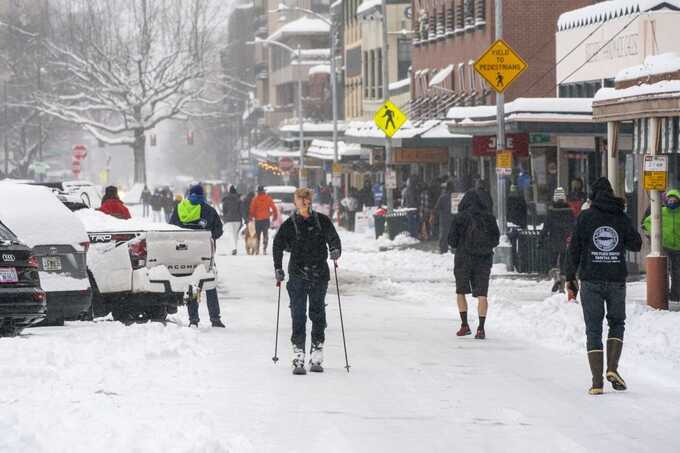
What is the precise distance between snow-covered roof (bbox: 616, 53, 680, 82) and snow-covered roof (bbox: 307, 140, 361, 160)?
5193 cm

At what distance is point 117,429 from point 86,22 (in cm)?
9331

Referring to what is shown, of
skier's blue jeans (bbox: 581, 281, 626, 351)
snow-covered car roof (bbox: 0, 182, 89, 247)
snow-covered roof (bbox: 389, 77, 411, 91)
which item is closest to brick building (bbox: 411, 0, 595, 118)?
snow-covered roof (bbox: 389, 77, 411, 91)

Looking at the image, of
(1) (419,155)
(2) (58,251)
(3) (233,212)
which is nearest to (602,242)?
(2) (58,251)

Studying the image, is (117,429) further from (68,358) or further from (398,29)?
(398,29)

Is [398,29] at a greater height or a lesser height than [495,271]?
greater

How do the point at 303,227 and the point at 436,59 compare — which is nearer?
the point at 303,227

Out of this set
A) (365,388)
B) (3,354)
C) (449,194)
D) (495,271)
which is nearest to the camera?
(365,388)

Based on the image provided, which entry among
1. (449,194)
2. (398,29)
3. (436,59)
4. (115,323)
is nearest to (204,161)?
(398,29)

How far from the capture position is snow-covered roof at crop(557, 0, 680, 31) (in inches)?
1428

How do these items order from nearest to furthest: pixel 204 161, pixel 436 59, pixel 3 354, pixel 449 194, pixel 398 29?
pixel 3 354
pixel 449 194
pixel 436 59
pixel 398 29
pixel 204 161

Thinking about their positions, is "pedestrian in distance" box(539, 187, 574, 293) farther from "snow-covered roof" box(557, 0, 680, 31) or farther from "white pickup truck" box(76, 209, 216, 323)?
"snow-covered roof" box(557, 0, 680, 31)

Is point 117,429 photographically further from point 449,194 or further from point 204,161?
point 204,161

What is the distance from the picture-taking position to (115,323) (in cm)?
2050

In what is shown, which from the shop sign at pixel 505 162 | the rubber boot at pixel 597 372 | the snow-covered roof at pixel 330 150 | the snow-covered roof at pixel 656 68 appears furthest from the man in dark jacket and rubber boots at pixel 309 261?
the snow-covered roof at pixel 330 150
